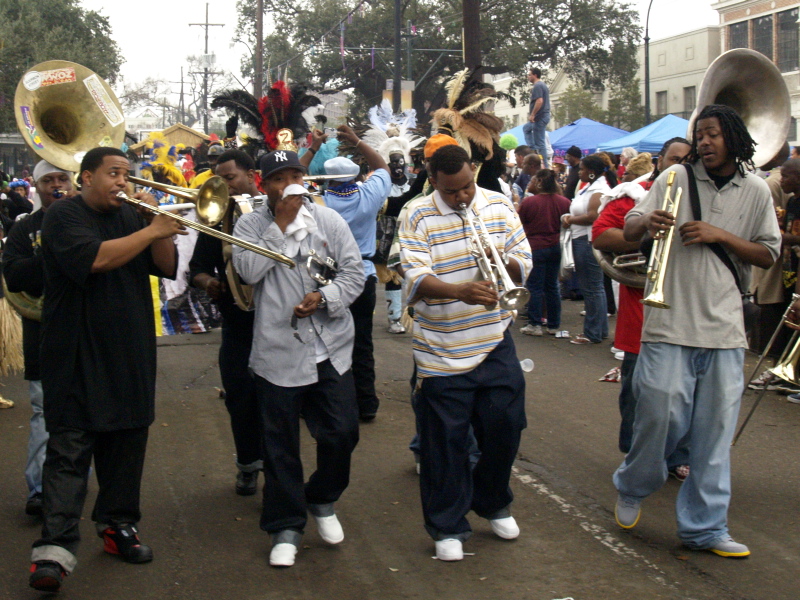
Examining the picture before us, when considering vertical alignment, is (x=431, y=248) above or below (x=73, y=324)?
above

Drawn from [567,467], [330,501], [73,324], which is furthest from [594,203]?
[73,324]

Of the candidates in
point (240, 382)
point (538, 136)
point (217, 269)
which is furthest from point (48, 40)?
point (240, 382)

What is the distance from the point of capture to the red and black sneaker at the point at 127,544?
4281 mm

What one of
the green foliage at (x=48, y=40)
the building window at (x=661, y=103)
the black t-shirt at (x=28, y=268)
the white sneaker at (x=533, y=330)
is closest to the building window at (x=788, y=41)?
the building window at (x=661, y=103)

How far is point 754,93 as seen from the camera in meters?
5.12

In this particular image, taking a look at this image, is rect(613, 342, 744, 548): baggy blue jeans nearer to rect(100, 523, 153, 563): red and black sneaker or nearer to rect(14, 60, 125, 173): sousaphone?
rect(100, 523, 153, 563): red and black sneaker

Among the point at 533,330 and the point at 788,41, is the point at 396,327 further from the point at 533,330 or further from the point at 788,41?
the point at 788,41

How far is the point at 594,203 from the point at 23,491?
656 cm

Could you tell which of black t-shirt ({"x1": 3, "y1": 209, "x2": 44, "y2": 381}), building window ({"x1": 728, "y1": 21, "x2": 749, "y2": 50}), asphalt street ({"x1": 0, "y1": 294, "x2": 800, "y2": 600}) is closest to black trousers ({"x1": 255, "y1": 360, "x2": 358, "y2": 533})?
asphalt street ({"x1": 0, "y1": 294, "x2": 800, "y2": 600})

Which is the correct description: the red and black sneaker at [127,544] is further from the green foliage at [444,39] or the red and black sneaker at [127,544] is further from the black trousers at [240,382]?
the green foliage at [444,39]

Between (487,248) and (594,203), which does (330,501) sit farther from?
(594,203)

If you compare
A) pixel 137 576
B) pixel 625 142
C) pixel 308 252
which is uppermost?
pixel 625 142

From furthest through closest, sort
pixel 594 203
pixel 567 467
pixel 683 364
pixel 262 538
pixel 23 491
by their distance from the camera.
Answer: pixel 594 203
pixel 567 467
pixel 23 491
pixel 262 538
pixel 683 364

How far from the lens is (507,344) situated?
4.39 metres
